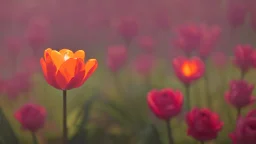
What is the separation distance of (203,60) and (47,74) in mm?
362

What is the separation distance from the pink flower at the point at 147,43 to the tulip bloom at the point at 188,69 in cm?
11

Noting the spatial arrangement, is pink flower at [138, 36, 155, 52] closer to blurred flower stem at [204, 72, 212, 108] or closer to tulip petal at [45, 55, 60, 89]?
blurred flower stem at [204, 72, 212, 108]

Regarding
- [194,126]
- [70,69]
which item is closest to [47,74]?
[70,69]

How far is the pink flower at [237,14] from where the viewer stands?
0.80 m

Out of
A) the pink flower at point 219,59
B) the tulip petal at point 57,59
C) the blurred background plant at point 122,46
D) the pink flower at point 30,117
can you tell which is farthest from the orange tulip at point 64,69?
the pink flower at point 219,59

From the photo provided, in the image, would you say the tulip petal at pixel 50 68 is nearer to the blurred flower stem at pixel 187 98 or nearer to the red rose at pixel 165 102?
the red rose at pixel 165 102

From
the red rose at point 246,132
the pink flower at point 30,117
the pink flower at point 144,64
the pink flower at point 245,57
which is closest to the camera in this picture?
the red rose at point 246,132

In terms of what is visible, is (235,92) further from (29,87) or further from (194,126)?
(29,87)

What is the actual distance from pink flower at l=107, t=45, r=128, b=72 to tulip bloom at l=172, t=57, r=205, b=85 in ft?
0.43

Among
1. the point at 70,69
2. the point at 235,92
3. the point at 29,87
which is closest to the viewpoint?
the point at 70,69

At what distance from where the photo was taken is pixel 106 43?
33.0 inches

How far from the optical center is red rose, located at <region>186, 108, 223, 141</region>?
568 millimetres

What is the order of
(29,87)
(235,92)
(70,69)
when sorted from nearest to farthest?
(70,69) → (235,92) → (29,87)

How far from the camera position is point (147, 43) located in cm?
83
